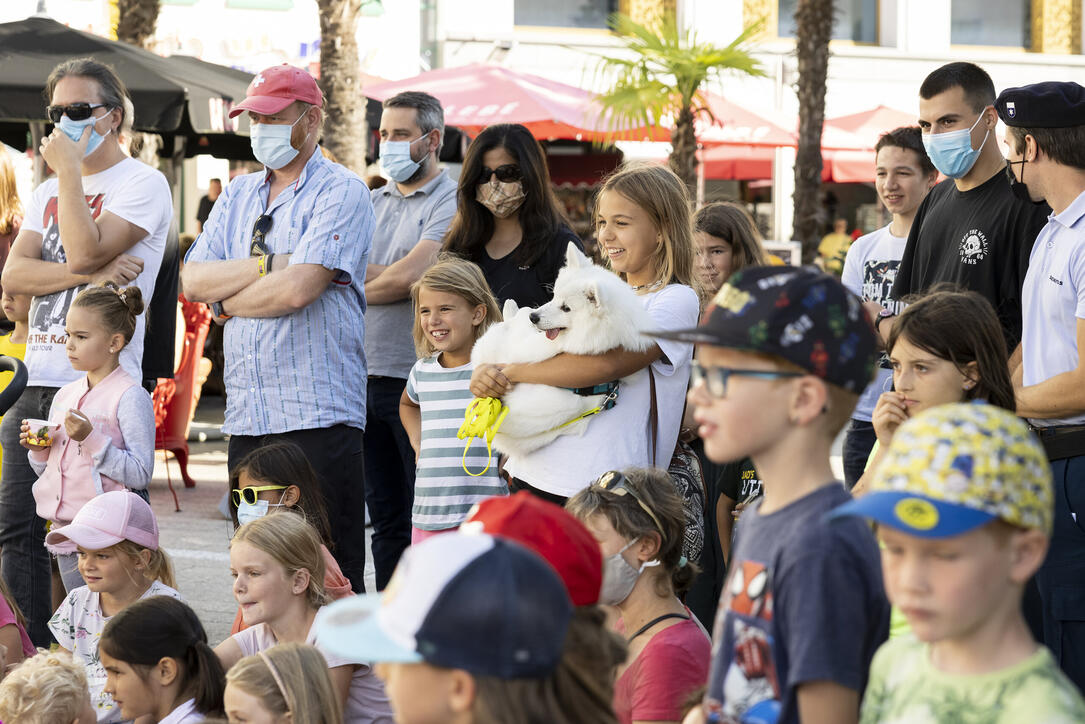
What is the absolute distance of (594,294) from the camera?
3982 millimetres

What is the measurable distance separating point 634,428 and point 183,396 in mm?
6190

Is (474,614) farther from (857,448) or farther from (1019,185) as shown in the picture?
(857,448)

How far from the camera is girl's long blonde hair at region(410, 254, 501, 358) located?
4809mm

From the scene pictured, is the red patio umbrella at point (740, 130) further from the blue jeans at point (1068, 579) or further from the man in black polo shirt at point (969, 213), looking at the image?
the blue jeans at point (1068, 579)

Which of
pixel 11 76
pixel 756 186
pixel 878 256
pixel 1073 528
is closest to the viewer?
pixel 1073 528

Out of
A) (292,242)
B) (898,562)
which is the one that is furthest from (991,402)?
(292,242)

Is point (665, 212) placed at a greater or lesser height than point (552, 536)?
greater

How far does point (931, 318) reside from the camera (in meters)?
3.26

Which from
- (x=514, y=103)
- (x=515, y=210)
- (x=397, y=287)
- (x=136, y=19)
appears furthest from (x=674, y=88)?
(x=515, y=210)

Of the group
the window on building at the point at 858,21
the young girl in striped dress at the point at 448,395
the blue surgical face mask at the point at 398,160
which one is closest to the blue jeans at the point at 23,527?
the young girl in striped dress at the point at 448,395

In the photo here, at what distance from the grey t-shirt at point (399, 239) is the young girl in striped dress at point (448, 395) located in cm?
93

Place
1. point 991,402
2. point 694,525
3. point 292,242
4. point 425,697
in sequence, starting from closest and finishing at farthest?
point 425,697, point 991,402, point 694,525, point 292,242

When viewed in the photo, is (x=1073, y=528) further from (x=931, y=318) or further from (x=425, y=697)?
(x=425, y=697)

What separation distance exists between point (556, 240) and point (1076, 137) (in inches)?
79.5
